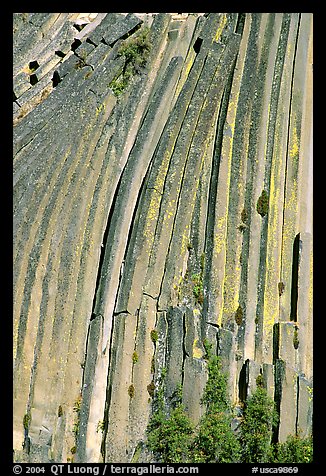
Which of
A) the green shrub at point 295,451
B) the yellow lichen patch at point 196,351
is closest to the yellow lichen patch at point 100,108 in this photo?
the yellow lichen patch at point 196,351

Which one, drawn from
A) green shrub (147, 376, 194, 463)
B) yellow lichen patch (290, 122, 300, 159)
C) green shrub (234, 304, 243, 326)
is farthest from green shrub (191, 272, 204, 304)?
yellow lichen patch (290, 122, 300, 159)

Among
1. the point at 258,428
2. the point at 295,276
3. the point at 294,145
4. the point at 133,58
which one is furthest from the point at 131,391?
the point at 133,58

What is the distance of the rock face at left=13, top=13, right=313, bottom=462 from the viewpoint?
16.0 metres

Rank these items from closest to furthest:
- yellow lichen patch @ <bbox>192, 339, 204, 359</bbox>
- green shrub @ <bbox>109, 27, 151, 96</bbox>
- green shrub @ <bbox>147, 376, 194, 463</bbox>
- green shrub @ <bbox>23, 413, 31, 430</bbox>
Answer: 1. green shrub @ <bbox>147, 376, 194, 463</bbox>
2. green shrub @ <bbox>23, 413, 31, 430</bbox>
3. yellow lichen patch @ <bbox>192, 339, 204, 359</bbox>
4. green shrub @ <bbox>109, 27, 151, 96</bbox>

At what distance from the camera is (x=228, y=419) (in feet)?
51.5

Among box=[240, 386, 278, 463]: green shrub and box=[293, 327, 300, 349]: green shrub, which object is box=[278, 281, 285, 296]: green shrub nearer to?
box=[293, 327, 300, 349]: green shrub

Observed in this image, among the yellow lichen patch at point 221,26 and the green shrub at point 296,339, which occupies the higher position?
the yellow lichen patch at point 221,26

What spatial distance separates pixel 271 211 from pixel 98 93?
6.00 m

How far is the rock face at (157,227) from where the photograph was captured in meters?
16.0

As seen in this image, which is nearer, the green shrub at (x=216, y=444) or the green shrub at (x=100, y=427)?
the green shrub at (x=216, y=444)

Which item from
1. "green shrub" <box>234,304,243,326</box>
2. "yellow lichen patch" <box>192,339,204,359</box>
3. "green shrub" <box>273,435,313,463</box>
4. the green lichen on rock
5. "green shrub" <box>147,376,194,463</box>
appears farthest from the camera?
the green lichen on rock

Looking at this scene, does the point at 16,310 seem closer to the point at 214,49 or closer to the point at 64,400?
the point at 64,400

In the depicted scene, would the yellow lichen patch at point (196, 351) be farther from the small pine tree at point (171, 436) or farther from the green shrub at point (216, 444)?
the green shrub at point (216, 444)

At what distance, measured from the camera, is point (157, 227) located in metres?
17.4
